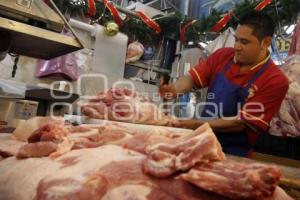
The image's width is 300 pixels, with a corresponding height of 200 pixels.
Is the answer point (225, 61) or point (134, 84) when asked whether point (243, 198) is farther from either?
point (134, 84)

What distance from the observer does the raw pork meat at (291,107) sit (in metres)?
3.98

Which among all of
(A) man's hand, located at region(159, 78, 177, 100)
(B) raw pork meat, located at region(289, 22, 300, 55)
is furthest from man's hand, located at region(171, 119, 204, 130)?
(B) raw pork meat, located at region(289, 22, 300, 55)

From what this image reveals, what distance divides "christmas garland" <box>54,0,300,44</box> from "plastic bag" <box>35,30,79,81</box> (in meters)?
0.70

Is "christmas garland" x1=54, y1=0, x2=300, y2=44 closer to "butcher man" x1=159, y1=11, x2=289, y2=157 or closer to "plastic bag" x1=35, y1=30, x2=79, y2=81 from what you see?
"plastic bag" x1=35, y1=30, x2=79, y2=81

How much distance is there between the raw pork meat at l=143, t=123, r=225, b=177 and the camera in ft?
3.80

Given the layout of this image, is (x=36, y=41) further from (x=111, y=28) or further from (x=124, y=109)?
(x=111, y=28)

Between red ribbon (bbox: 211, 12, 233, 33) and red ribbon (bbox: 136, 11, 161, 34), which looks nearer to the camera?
red ribbon (bbox: 211, 12, 233, 33)

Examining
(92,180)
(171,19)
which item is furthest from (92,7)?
(92,180)

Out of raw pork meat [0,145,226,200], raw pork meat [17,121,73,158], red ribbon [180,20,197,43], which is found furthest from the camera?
red ribbon [180,20,197,43]

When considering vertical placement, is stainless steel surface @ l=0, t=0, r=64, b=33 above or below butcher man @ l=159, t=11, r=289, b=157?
above

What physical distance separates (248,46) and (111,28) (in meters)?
2.75

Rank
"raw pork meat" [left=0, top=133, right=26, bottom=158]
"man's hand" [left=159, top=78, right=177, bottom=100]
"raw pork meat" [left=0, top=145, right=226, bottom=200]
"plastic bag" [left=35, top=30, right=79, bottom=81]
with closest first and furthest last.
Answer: "raw pork meat" [left=0, top=145, right=226, bottom=200], "raw pork meat" [left=0, top=133, right=26, bottom=158], "man's hand" [left=159, top=78, right=177, bottom=100], "plastic bag" [left=35, top=30, right=79, bottom=81]

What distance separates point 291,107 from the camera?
403cm

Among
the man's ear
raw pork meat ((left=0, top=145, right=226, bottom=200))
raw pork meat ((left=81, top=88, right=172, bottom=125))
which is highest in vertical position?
the man's ear
